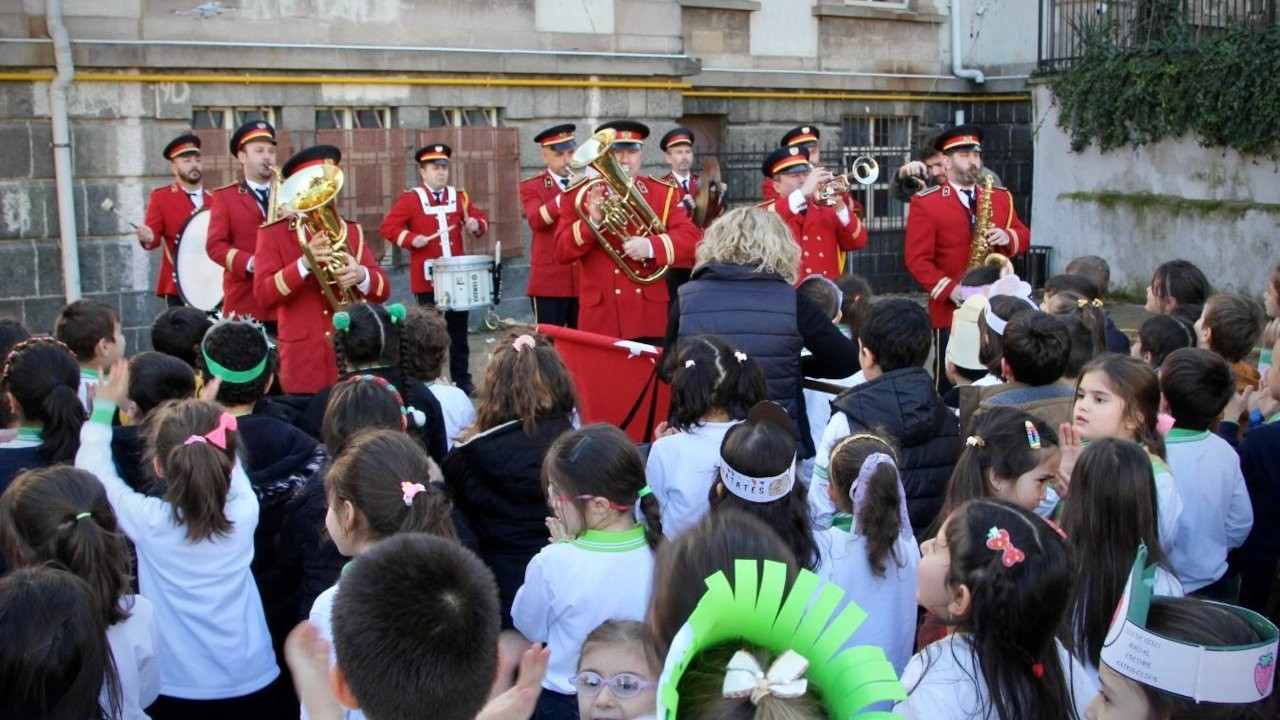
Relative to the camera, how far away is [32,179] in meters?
9.99

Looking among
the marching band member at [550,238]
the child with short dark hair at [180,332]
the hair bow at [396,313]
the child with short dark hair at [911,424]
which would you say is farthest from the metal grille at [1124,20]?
the child with short dark hair at [180,332]

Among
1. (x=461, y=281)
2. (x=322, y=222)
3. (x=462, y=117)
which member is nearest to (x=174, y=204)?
(x=461, y=281)

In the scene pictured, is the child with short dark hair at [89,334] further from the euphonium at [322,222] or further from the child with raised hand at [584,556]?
the child with raised hand at [584,556]

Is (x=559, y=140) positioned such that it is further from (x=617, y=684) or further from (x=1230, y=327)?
(x=617, y=684)

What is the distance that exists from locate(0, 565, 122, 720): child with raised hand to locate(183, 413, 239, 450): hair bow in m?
0.99

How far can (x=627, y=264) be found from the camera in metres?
8.05

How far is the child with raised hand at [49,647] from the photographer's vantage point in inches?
97.4

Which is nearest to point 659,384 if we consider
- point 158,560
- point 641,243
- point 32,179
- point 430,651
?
point 641,243

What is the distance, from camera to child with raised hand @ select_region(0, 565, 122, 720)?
97.4 inches

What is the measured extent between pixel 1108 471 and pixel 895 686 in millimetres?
1624

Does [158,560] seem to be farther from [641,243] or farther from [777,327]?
[641,243]

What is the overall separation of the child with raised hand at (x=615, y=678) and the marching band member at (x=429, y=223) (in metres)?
6.88

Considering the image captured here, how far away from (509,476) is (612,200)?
156 inches

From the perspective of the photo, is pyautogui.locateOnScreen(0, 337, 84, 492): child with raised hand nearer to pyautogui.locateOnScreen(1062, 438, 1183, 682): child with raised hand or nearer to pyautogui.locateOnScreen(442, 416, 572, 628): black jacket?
pyautogui.locateOnScreen(442, 416, 572, 628): black jacket
